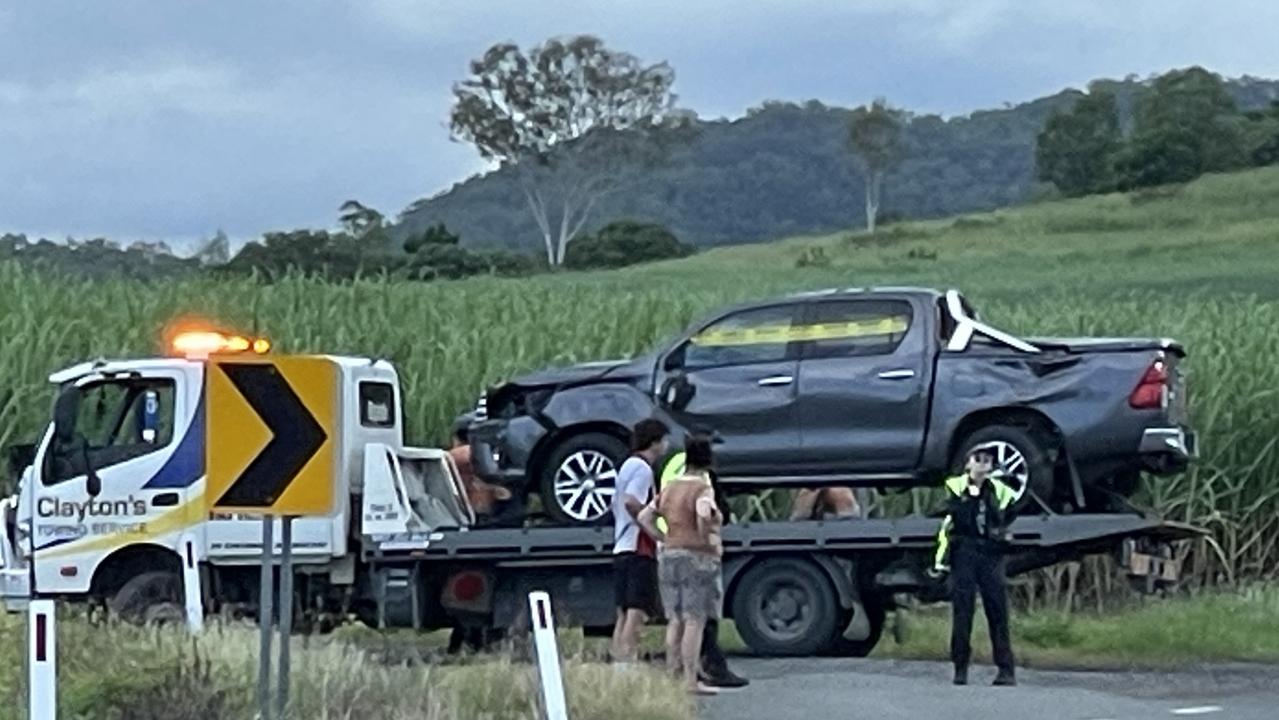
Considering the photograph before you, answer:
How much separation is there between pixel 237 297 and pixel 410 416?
17.9ft

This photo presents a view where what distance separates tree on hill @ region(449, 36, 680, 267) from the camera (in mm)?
80688

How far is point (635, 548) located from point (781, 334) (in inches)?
114

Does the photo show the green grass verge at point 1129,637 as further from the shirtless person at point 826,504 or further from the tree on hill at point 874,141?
the tree on hill at point 874,141

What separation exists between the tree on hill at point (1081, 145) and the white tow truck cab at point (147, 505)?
3006 inches

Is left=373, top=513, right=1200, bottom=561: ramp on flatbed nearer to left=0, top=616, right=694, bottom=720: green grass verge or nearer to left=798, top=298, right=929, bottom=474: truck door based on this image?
left=798, top=298, right=929, bottom=474: truck door

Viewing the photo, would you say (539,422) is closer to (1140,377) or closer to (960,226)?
(1140,377)

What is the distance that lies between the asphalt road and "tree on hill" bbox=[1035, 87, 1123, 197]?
250 feet

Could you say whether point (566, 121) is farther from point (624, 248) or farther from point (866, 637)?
point (866, 637)

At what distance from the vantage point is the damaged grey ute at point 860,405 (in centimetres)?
1798

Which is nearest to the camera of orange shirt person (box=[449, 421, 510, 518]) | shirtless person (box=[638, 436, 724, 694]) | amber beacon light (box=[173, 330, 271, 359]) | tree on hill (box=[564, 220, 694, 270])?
amber beacon light (box=[173, 330, 271, 359])

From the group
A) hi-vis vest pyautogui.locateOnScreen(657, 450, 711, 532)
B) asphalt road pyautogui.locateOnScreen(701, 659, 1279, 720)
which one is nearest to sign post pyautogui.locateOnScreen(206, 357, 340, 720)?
asphalt road pyautogui.locateOnScreen(701, 659, 1279, 720)

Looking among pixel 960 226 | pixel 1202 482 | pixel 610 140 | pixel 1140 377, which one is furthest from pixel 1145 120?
pixel 1140 377

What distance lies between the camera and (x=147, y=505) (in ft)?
61.2

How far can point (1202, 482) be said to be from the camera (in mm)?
24219
